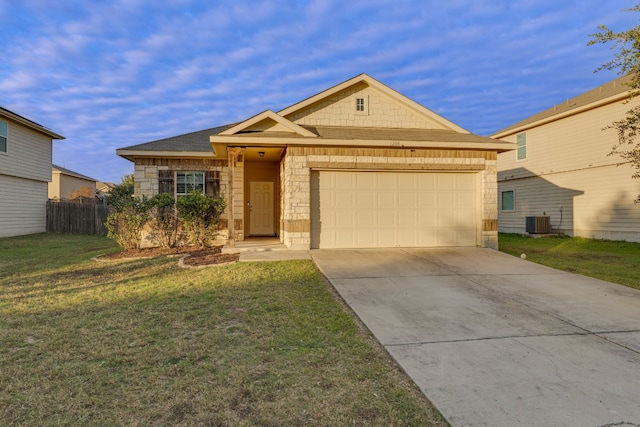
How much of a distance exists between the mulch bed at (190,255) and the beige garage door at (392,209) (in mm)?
2499

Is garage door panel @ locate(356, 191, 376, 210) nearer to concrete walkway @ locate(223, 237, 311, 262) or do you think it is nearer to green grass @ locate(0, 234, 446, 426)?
concrete walkway @ locate(223, 237, 311, 262)

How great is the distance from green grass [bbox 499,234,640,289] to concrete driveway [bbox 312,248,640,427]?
37.7 inches

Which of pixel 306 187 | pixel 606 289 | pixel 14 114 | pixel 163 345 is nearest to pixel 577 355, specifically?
pixel 606 289

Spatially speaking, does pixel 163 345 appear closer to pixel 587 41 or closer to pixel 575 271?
pixel 575 271

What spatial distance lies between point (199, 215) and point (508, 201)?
53.2ft

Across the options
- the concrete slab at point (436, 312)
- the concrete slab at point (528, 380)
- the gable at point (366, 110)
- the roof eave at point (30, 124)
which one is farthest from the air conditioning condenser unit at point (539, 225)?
the roof eave at point (30, 124)

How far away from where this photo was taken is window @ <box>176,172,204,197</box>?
12.7 m

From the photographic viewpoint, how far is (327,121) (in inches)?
454

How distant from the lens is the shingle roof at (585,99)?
1474 cm

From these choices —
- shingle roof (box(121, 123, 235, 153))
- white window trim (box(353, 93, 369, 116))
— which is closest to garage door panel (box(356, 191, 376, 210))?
white window trim (box(353, 93, 369, 116))

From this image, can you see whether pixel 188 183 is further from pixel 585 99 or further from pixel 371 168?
pixel 585 99

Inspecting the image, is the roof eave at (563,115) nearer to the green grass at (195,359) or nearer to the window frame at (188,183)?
the green grass at (195,359)

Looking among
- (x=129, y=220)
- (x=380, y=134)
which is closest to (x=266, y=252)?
(x=129, y=220)

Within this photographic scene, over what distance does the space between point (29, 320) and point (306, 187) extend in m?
6.56
